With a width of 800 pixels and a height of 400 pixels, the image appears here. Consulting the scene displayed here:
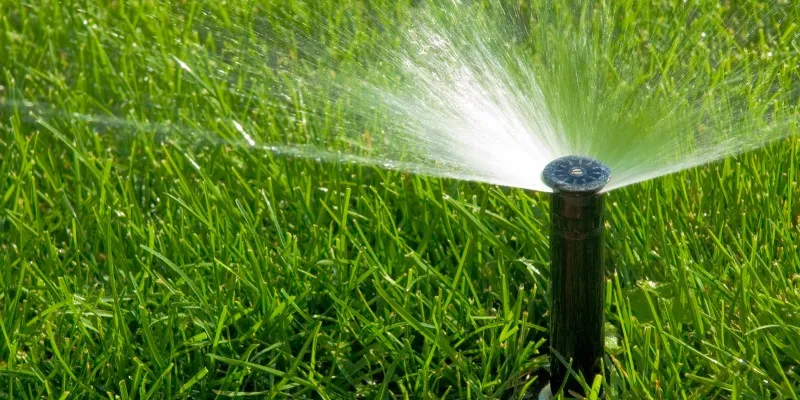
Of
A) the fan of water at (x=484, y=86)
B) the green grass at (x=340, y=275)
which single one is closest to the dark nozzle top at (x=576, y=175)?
the fan of water at (x=484, y=86)

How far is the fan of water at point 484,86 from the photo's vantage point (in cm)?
219

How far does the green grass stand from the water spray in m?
0.08

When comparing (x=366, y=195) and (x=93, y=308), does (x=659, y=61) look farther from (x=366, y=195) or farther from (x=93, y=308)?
(x=93, y=308)

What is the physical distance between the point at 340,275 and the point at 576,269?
64cm

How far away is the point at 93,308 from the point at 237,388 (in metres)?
0.35

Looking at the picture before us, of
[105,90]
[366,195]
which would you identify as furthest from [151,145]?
[366,195]

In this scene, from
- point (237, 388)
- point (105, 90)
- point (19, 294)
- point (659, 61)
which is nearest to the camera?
point (237, 388)

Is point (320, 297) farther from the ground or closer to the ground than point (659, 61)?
closer to the ground

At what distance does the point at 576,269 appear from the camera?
1.82 meters

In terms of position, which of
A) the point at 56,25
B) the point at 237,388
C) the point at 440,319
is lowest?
the point at 237,388

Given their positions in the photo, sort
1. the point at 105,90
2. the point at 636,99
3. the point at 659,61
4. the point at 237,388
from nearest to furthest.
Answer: the point at 237,388, the point at 636,99, the point at 659,61, the point at 105,90

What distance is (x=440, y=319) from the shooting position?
82.8 inches

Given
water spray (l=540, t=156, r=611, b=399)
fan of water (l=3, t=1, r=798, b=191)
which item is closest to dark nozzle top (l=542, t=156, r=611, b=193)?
water spray (l=540, t=156, r=611, b=399)

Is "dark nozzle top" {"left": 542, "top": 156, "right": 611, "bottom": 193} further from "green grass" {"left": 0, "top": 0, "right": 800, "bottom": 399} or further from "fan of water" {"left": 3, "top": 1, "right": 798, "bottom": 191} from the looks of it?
"green grass" {"left": 0, "top": 0, "right": 800, "bottom": 399}
